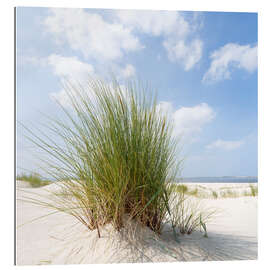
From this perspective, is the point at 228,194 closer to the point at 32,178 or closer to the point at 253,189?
the point at 253,189

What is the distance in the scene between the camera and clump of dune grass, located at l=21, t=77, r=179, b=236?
61.8 inches

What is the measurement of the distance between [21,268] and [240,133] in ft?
7.16

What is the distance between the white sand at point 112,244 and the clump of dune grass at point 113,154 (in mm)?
99

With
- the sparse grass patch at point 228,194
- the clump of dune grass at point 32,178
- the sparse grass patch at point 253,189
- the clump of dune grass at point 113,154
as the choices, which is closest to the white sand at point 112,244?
the clump of dune grass at point 113,154

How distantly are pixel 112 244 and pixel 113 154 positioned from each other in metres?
0.54

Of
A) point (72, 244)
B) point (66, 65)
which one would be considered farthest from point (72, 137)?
point (66, 65)

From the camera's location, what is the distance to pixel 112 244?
152 cm

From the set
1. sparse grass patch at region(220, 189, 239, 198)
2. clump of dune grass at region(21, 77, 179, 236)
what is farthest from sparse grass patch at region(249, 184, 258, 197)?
clump of dune grass at region(21, 77, 179, 236)

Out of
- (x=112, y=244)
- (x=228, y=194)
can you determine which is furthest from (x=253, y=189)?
(x=112, y=244)

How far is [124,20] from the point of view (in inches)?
90.1

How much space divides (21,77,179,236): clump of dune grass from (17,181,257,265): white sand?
0.10 m

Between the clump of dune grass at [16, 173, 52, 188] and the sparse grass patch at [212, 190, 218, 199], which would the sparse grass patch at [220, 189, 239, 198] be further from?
the clump of dune grass at [16, 173, 52, 188]

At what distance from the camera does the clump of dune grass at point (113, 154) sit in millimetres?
1570

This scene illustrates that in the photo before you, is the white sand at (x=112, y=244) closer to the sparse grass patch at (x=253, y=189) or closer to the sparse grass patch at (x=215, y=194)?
the sparse grass patch at (x=253, y=189)
